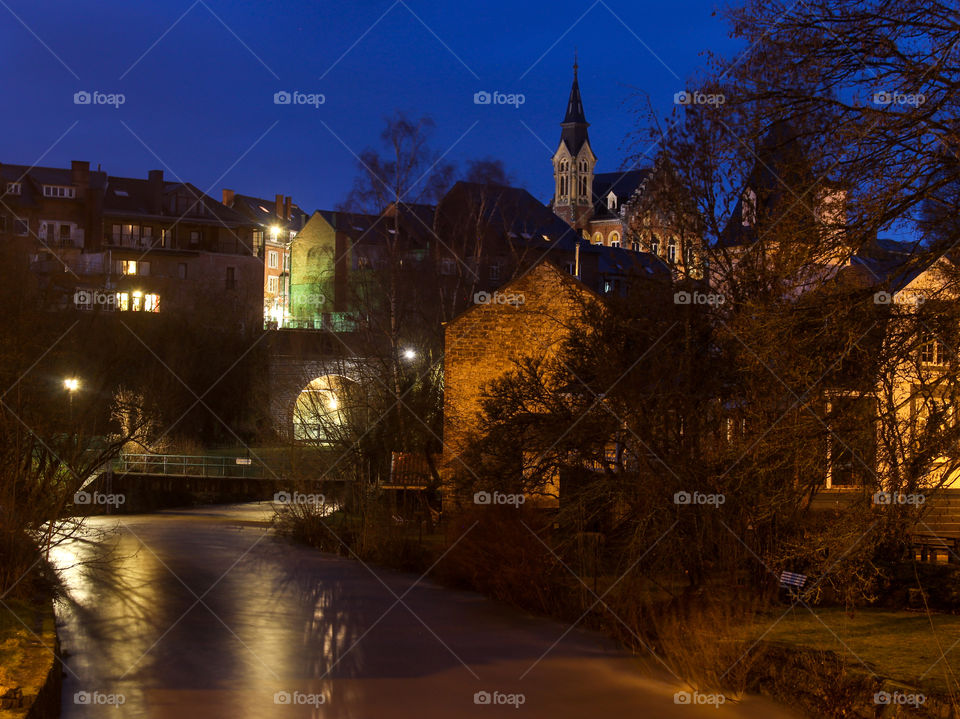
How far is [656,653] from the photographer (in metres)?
17.8

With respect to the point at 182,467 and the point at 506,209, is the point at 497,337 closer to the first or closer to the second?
the point at 182,467

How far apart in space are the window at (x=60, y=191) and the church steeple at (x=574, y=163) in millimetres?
64339

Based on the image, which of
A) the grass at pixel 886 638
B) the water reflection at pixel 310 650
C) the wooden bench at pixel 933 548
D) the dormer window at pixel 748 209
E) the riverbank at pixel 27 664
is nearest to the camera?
the riverbank at pixel 27 664

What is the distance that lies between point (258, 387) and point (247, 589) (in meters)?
25.0

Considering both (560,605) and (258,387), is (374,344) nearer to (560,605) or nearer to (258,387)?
(258,387)

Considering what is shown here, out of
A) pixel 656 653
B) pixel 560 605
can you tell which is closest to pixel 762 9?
pixel 656 653

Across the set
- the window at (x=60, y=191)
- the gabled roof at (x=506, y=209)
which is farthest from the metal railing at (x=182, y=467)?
the window at (x=60, y=191)

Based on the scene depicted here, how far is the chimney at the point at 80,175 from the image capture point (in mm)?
80812

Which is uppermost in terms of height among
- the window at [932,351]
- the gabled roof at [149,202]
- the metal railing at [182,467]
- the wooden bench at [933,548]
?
the gabled roof at [149,202]

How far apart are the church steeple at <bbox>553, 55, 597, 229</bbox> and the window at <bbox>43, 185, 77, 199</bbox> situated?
6434 cm

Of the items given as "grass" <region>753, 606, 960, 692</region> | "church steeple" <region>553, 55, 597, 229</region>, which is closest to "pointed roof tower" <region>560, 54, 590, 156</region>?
"church steeple" <region>553, 55, 597, 229</region>

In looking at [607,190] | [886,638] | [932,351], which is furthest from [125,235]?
[932,351]

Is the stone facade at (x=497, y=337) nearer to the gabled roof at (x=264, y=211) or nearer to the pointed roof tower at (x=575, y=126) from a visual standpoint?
the gabled roof at (x=264, y=211)

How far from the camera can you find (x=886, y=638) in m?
16.2
